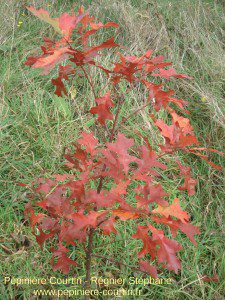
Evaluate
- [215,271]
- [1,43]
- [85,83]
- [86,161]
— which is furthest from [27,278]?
[1,43]

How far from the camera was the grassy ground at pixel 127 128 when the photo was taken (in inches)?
65.5

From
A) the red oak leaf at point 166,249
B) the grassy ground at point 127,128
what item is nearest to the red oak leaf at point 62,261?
the grassy ground at point 127,128

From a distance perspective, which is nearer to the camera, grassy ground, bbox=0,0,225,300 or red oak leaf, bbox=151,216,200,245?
red oak leaf, bbox=151,216,200,245

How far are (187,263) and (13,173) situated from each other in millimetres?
1008

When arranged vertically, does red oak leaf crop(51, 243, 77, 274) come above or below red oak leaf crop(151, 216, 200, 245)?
below

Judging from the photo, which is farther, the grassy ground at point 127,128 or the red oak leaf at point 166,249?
the grassy ground at point 127,128

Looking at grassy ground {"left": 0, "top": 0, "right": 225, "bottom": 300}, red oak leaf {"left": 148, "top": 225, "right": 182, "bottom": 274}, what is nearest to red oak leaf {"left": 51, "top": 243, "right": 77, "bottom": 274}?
grassy ground {"left": 0, "top": 0, "right": 225, "bottom": 300}

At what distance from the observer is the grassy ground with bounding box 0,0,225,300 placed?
1.66 m

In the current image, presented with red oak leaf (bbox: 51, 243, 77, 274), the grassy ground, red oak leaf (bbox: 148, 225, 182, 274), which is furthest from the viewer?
the grassy ground

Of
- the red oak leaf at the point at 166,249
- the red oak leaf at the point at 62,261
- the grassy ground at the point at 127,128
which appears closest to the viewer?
the red oak leaf at the point at 166,249

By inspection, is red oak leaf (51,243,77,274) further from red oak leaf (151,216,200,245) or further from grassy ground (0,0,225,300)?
red oak leaf (151,216,200,245)

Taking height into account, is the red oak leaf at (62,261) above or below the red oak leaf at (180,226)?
below

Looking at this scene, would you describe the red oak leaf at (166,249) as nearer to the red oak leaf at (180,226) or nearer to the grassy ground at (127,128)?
the red oak leaf at (180,226)

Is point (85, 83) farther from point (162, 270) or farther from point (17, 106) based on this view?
point (162, 270)
